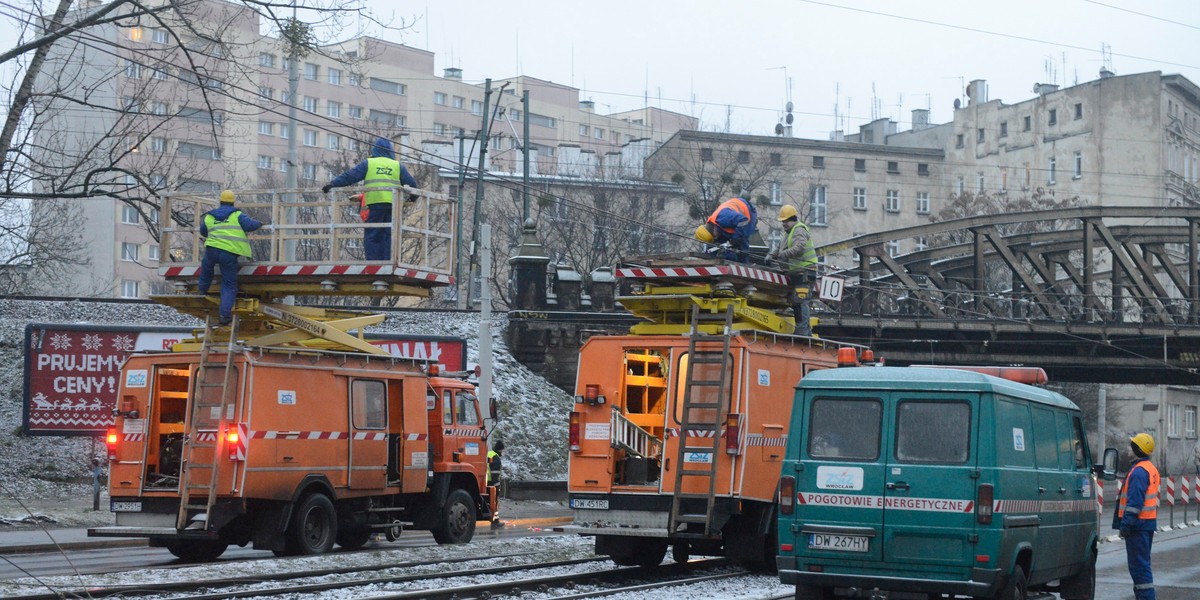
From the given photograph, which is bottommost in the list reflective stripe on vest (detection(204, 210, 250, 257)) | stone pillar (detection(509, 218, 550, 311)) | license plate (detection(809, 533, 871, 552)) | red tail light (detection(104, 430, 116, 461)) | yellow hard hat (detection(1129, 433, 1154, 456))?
license plate (detection(809, 533, 871, 552))

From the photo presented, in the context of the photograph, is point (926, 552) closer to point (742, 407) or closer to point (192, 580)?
point (742, 407)

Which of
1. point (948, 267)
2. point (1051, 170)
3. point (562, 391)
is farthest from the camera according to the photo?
point (1051, 170)

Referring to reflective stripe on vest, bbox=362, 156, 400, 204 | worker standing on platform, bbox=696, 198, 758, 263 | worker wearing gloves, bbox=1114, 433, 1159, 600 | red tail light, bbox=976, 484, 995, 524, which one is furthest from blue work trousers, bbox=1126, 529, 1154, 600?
reflective stripe on vest, bbox=362, 156, 400, 204

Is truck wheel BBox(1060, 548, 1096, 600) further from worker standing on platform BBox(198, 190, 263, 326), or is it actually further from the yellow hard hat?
worker standing on platform BBox(198, 190, 263, 326)

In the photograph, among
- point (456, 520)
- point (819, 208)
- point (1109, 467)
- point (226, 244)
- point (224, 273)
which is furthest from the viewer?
point (819, 208)

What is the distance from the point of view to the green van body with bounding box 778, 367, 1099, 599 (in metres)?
10.8

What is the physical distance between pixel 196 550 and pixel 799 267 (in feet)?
27.0

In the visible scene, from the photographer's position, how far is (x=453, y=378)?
2056 cm

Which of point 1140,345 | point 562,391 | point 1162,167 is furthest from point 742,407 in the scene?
point 1162,167

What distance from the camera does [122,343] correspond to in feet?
101

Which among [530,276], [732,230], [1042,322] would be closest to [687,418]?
[732,230]

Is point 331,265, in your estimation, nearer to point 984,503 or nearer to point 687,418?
point 687,418

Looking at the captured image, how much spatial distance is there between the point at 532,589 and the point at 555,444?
69.5ft

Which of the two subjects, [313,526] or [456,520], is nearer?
[313,526]
